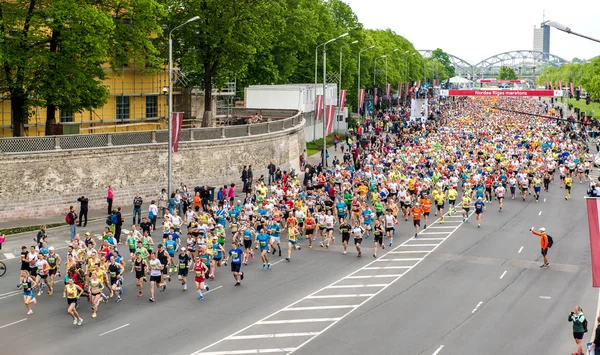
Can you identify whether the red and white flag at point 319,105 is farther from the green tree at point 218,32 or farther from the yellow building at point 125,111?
the yellow building at point 125,111

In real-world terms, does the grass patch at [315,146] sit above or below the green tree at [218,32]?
below

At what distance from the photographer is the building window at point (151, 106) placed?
184 feet

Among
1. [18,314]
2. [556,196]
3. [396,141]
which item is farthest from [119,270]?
[396,141]

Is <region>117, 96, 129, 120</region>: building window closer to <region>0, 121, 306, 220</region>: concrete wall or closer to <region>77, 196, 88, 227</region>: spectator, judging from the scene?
<region>0, 121, 306, 220</region>: concrete wall

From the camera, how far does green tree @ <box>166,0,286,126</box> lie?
5003 centimetres

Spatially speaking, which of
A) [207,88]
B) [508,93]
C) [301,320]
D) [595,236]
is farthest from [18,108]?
[508,93]

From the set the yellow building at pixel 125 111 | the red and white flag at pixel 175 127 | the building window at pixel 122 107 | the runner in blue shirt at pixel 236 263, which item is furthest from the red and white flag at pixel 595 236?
the building window at pixel 122 107

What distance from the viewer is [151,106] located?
56438mm

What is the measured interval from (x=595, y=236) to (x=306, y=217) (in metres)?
15.6

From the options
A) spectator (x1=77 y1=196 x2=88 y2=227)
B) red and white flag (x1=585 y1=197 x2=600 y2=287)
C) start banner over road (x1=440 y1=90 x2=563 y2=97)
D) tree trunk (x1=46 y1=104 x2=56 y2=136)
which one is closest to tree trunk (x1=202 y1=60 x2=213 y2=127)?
tree trunk (x1=46 y1=104 x2=56 y2=136)

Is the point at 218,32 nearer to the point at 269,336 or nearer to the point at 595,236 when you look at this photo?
the point at 269,336

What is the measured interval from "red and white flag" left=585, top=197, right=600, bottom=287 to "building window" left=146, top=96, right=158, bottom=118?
1635 inches

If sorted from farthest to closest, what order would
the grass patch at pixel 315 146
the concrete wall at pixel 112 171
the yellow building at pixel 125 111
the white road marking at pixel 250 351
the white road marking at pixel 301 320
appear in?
the grass patch at pixel 315 146 → the yellow building at pixel 125 111 → the concrete wall at pixel 112 171 → the white road marking at pixel 301 320 → the white road marking at pixel 250 351

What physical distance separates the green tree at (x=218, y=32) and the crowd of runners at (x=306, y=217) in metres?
9.15
